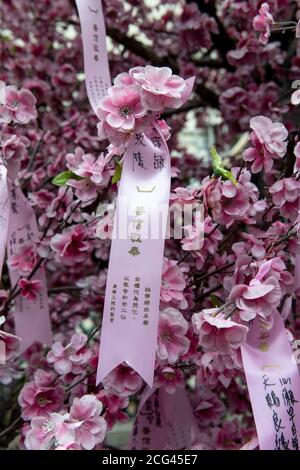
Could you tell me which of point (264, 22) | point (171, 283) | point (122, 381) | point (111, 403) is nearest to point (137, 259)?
point (171, 283)

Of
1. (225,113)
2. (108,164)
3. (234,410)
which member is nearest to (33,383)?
(108,164)

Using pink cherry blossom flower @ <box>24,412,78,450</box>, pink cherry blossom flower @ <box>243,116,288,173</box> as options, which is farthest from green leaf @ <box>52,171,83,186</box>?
pink cherry blossom flower @ <box>24,412,78,450</box>

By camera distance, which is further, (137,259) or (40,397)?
(40,397)

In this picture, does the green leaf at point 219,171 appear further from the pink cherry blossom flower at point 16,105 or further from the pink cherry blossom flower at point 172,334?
the pink cherry blossom flower at point 16,105

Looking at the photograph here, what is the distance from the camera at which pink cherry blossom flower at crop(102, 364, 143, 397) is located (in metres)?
1.00

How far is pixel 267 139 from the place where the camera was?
1016 mm

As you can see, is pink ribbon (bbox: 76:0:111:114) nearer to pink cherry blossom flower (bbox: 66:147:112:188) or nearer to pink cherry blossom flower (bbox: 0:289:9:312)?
pink cherry blossom flower (bbox: 66:147:112:188)

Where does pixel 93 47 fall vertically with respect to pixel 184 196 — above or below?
above

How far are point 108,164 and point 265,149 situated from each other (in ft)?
0.99

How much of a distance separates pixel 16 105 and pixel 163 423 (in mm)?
777

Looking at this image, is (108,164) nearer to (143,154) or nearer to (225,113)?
(143,154)

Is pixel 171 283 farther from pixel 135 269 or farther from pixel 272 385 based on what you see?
pixel 272 385

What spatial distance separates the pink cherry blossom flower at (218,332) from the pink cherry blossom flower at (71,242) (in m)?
0.42

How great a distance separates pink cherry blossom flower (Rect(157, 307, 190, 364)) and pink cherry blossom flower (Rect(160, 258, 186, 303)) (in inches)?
1.3
